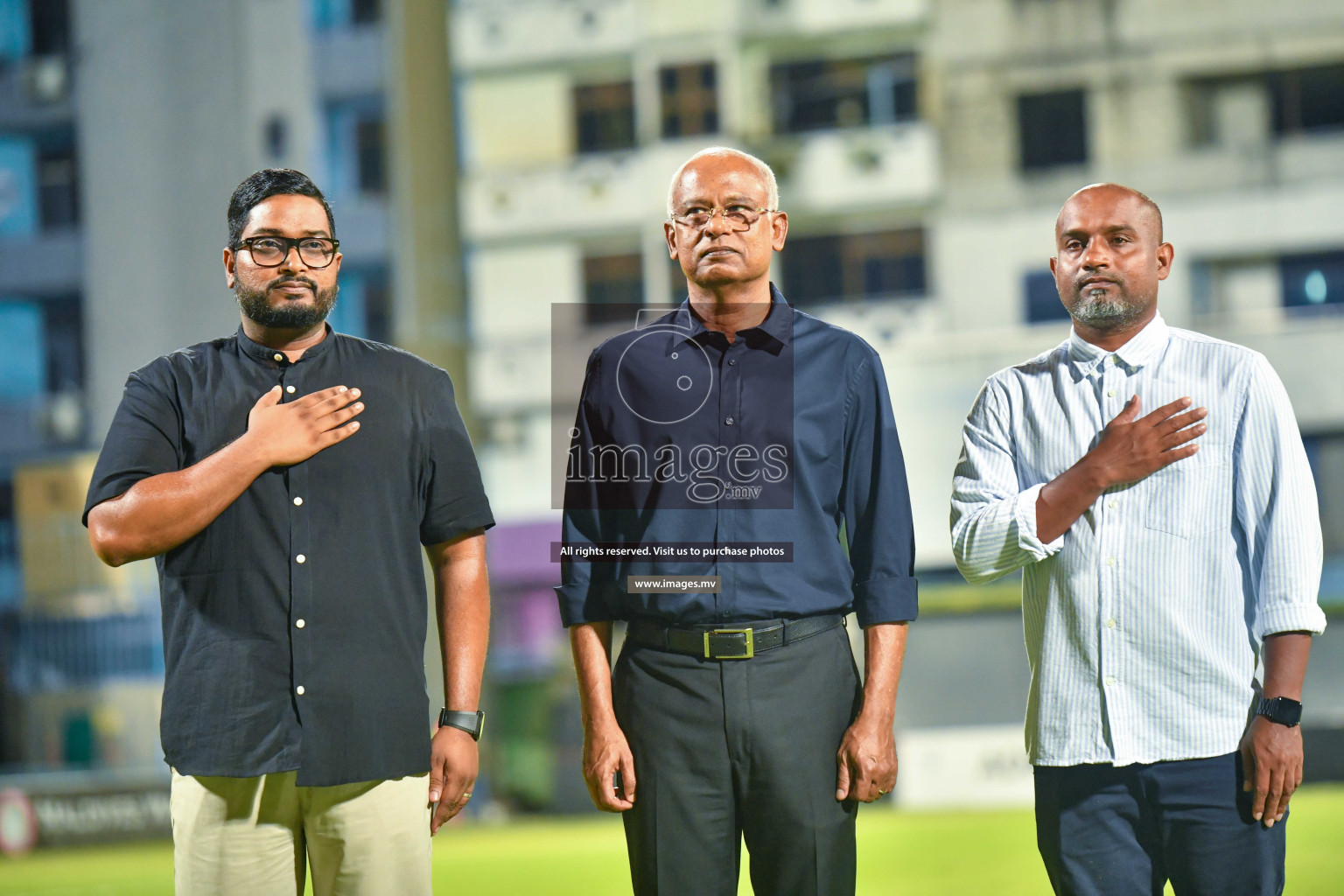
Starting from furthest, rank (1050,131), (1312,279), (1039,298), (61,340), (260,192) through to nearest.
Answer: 1. (61,340)
2. (1050,131)
3. (1039,298)
4. (1312,279)
5. (260,192)

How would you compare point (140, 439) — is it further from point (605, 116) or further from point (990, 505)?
point (605, 116)

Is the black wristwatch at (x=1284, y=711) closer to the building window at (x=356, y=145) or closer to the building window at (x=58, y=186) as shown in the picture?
the building window at (x=356, y=145)

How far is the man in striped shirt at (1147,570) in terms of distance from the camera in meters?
2.41

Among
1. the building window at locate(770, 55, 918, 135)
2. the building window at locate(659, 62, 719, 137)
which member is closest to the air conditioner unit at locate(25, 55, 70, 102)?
the building window at locate(659, 62, 719, 137)

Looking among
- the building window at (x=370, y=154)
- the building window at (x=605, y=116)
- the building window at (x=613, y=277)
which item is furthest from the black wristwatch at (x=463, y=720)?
the building window at (x=370, y=154)

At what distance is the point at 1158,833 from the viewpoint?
2449 mm

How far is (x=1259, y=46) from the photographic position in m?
11.1

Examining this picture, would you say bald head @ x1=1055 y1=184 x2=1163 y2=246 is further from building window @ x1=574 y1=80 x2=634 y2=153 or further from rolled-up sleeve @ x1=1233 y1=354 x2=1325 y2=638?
building window @ x1=574 y1=80 x2=634 y2=153

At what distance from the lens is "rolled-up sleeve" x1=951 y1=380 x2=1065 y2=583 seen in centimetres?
252

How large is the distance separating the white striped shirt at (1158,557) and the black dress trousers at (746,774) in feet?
1.36

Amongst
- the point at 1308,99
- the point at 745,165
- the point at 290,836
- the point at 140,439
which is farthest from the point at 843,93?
the point at 290,836

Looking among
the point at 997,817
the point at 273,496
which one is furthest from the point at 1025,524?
the point at 997,817

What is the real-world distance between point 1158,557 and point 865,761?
67 cm

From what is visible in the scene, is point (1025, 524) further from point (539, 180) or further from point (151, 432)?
point (539, 180)
